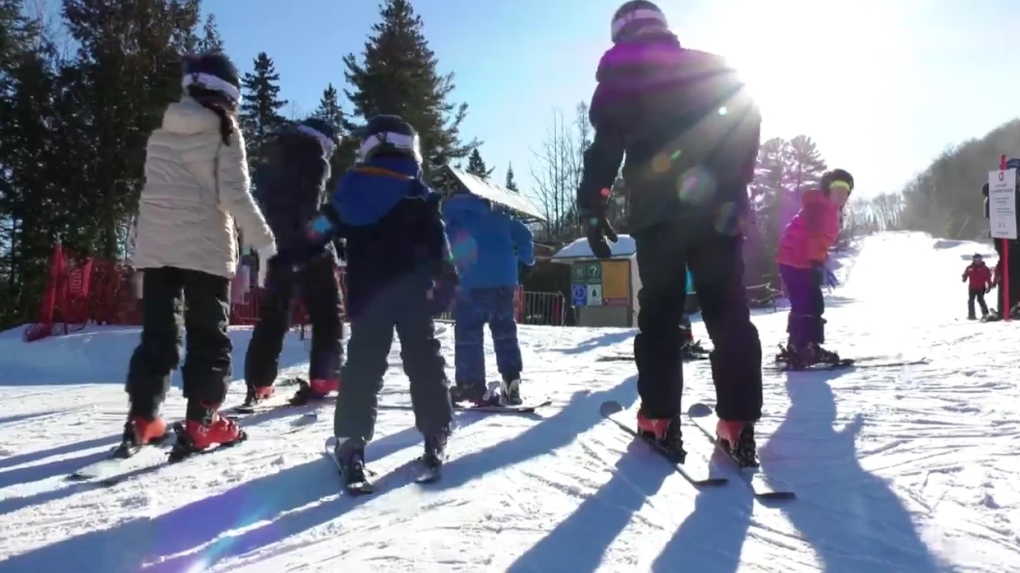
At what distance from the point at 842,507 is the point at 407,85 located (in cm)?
2536

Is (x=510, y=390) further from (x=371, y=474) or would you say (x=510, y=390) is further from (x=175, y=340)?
(x=175, y=340)

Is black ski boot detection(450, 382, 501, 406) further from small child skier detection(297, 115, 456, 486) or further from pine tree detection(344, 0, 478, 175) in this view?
pine tree detection(344, 0, 478, 175)

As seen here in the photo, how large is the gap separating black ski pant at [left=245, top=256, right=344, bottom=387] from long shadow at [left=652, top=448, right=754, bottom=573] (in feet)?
9.69

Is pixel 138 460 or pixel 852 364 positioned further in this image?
pixel 852 364

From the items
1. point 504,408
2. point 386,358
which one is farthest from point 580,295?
point 386,358

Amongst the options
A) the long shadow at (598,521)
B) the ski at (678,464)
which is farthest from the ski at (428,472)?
the ski at (678,464)

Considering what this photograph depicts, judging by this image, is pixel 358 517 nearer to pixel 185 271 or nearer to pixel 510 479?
pixel 510 479

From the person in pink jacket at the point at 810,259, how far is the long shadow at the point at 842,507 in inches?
97.5

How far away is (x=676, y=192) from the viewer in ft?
9.68

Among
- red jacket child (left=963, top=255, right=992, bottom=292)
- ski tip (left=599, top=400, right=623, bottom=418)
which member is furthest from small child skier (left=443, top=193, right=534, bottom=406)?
red jacket child (left=963, top=255, right=992, bottom=292)

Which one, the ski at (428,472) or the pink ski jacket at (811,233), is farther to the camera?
the pink ski jacket at (811,233)

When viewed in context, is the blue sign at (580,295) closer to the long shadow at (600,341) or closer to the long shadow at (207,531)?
the long shadow at (600,341)

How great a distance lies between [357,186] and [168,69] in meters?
18.3

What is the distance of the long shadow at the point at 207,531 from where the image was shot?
1.96 m
